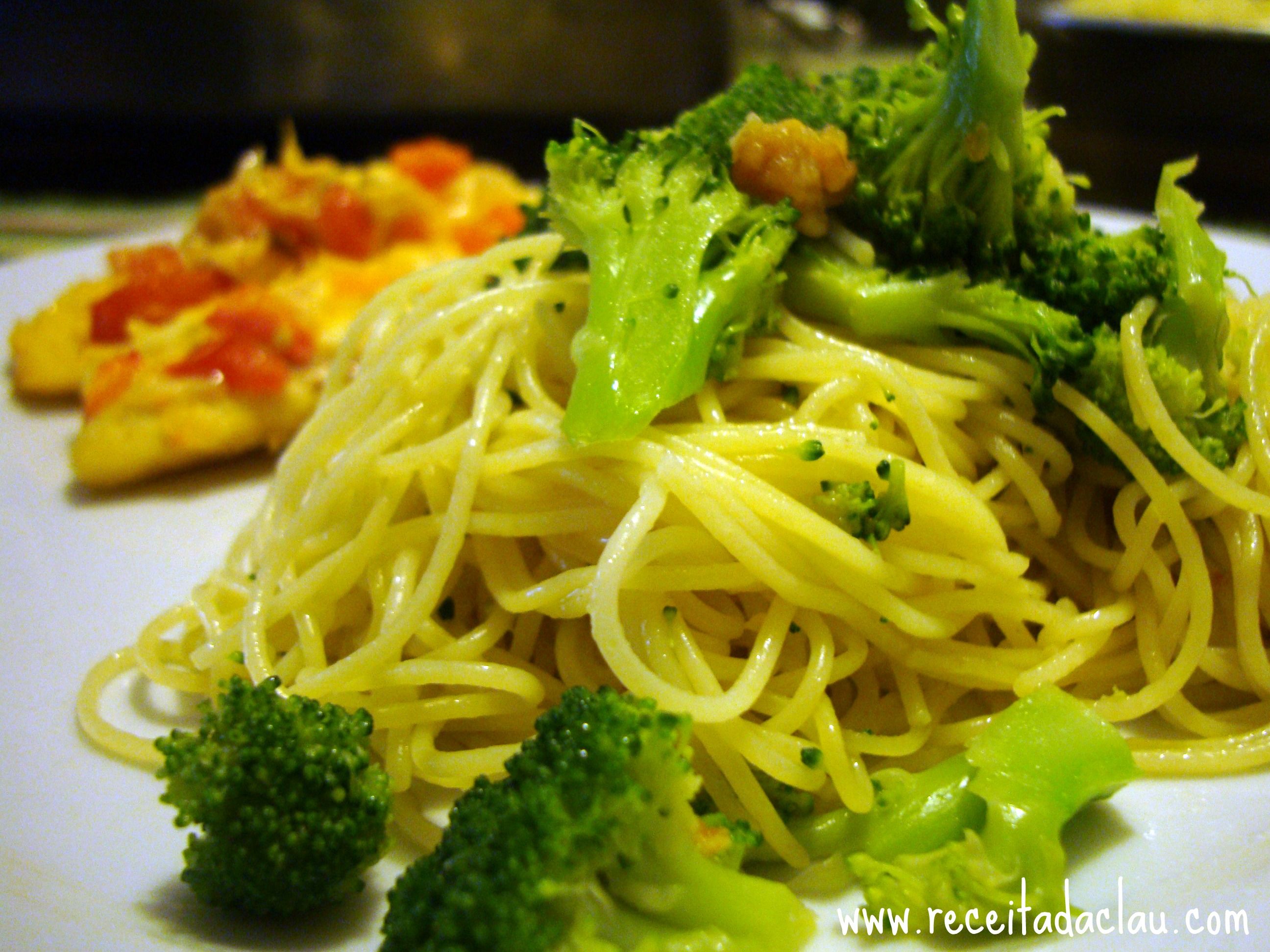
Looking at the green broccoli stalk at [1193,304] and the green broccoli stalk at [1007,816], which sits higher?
the green broccoli stalk at [1193,304]

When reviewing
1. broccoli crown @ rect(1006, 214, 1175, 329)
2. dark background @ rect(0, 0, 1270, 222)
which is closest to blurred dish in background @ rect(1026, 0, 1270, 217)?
dark background @ rect(0, 0, 1270, 222)

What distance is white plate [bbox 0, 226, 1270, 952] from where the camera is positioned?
1947 millimetres

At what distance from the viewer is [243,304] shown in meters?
4.68

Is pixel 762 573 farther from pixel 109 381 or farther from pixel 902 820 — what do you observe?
pixel 109 381

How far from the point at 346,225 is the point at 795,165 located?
332 centimetres

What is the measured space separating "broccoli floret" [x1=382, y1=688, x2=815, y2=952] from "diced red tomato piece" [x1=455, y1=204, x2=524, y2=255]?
3.92m

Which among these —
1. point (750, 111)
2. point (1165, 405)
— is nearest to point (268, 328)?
point (750, 111)

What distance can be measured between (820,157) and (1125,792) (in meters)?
1.65

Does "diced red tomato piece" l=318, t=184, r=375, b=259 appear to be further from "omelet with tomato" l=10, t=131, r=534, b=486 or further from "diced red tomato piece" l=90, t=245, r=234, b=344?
"diced red tomato piece" l=90, t=245, r=234, b=344

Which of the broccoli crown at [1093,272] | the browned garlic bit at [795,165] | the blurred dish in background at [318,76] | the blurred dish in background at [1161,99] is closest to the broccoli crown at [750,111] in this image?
the browned garlic bit at [795,165]

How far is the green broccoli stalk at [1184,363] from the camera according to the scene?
2445 mm

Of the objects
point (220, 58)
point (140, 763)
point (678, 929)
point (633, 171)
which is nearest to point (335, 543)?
point (140, 763)

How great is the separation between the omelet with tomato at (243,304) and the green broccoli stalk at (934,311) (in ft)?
8.06

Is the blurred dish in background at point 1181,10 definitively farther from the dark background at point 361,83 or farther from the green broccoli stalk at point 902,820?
the green broccoli stalk at point 902,820
